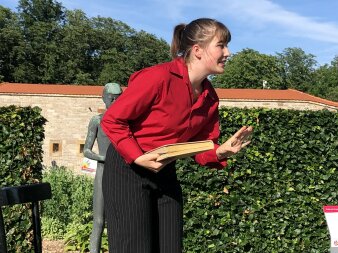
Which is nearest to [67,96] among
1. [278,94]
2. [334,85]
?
[278,94]

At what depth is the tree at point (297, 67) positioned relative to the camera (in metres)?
60.4

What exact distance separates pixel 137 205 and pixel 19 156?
3.51m

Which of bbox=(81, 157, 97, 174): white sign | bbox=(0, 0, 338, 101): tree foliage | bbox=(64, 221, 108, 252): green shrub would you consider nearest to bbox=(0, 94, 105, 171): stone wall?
bbox=(64, 221, 108, 252): green shrub

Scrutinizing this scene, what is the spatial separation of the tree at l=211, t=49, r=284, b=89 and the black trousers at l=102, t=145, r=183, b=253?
5012cm

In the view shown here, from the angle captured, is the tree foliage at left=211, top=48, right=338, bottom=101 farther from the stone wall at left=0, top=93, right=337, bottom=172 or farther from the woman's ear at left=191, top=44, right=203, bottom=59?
the woman's ear at left=191, top=44, right=203, bottom=59

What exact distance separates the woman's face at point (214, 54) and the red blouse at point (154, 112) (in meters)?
0.10

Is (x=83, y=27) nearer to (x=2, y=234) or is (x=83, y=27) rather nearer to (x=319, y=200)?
(x=319, y=200)

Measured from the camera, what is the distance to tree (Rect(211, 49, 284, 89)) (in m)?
52.1

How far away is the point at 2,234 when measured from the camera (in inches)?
47.9

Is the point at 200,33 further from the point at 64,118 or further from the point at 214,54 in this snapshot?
the point at 64,118

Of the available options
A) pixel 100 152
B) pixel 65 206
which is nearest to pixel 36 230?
pixel 100 152

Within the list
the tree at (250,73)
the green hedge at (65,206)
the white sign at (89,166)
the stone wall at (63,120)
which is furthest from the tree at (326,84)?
the white sign at (89,166)

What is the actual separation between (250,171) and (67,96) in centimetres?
1967

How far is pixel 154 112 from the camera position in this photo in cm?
203
